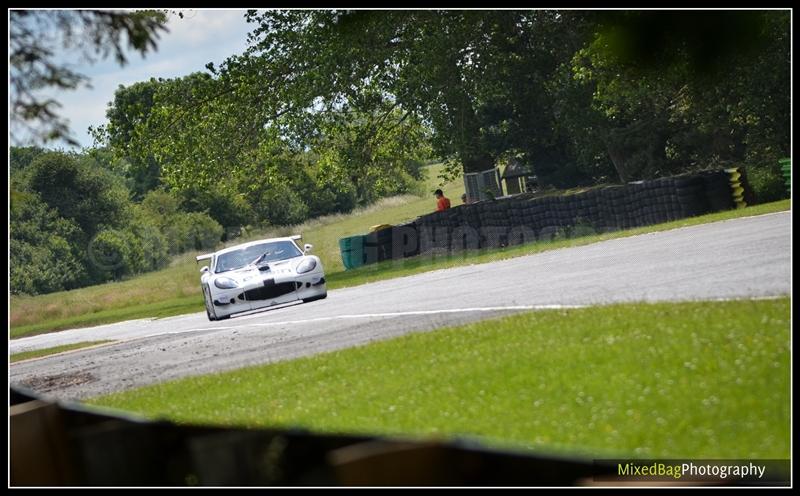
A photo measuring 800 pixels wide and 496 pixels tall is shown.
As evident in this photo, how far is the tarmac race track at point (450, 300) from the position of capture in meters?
12.8

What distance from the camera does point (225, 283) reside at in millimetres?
20625

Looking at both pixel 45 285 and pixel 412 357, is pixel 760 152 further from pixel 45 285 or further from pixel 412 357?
pixel 45 285

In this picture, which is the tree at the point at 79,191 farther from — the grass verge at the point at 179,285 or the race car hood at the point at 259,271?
the race car hood at the point at 259,271

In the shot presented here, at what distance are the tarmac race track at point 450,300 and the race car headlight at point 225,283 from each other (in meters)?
0.66

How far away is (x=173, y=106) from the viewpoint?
34.7 m

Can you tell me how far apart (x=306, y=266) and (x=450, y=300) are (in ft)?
17.2

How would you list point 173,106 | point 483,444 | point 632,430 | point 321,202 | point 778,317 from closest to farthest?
point 483,444 < point 632,430 < point 778,317 < point 173,106 < point 321,202

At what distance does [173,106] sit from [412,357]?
84.3ft

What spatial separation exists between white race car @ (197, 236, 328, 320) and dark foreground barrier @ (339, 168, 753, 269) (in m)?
8.88

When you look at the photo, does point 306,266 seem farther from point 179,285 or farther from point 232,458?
point 179,285

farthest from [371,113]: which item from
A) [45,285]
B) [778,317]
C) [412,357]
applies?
[778,317]

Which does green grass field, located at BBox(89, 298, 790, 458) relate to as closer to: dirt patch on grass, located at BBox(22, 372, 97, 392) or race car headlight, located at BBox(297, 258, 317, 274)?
dirt patch on grass, located at BBox(22, 372, 97, 392)

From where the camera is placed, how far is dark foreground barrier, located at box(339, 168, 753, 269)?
25828mm

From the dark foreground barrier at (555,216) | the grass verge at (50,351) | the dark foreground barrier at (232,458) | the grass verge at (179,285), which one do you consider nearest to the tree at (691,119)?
the dark foreground barrier at (555,216)
